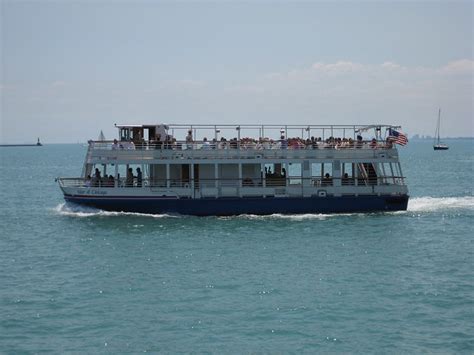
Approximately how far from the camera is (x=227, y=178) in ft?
144

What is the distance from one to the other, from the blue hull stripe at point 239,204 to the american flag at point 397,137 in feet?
11.6

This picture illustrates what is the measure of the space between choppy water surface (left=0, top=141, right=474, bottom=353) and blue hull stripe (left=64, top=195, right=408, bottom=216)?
0.74 m

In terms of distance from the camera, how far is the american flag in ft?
147

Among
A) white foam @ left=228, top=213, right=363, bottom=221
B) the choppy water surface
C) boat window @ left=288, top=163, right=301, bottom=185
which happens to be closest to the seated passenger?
the choppy water surface

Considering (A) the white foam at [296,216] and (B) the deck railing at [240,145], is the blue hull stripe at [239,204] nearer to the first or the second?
(A) the white foam at [296,216]

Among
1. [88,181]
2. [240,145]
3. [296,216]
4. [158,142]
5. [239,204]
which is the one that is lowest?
[296,216]

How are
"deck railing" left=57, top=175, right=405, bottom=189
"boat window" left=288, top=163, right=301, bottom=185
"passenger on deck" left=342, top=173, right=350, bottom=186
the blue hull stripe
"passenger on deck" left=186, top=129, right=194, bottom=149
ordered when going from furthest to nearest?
"passenger on deck" left=342, top=173, right=350, bottom=186, "boat window" left=288, top=163, right=301, bottom=185, "passenger on deck" left=186, top=129, right=194, bottom=149, "deck railing" left=57, top=175, right=405, bottom=189, the blue hull stripe

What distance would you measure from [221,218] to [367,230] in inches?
356

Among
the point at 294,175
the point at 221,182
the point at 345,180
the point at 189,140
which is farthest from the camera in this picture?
the point at 294,175

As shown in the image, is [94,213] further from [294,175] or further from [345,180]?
[294,175]

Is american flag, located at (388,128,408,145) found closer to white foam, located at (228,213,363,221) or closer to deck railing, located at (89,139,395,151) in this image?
deck railing, located at (89,139,395,151)

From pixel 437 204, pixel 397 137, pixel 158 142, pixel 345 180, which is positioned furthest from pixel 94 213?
pixel 437 204

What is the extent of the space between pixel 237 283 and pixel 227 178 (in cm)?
1744

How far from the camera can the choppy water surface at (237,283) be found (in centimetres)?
2131
